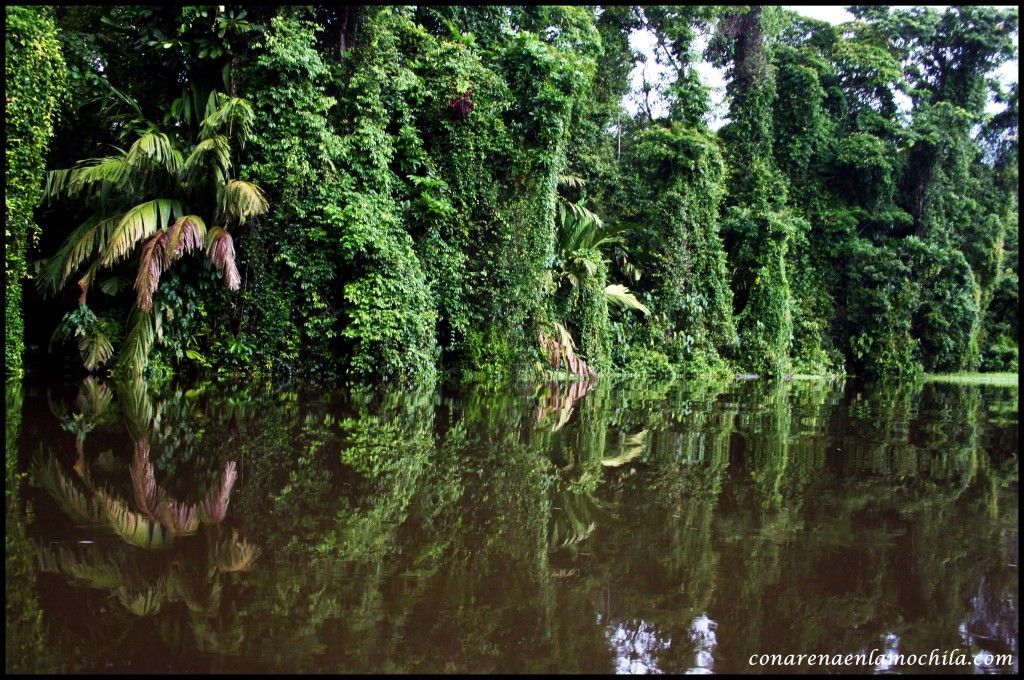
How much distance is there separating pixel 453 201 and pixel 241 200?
3.54 metres

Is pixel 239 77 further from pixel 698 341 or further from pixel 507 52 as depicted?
pixel 698 341

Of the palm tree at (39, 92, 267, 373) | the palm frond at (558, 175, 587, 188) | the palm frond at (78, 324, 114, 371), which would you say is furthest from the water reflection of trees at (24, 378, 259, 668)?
the palm frond at (558, 175, 587, 188)

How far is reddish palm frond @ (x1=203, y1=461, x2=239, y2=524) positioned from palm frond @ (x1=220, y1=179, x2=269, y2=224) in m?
5.76

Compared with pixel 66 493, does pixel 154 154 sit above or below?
above

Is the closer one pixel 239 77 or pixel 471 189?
→ pixel 239 77

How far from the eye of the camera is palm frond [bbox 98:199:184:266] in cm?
870

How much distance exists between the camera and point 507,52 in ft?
41.1

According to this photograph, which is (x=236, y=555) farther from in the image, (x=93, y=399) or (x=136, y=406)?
(x=93, y=399)

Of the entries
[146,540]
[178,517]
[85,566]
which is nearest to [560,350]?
[178,517]

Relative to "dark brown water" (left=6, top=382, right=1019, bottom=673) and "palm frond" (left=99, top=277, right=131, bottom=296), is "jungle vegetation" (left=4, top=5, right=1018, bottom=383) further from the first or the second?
"dark brown water" (left=6, top=382, right=1019, bottom=673)

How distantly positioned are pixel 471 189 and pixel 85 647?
34.3 ft

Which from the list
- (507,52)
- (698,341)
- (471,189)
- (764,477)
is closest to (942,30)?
(698,341)

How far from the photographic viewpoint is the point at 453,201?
467 inches

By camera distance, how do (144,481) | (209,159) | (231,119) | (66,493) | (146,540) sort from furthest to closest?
1. (231,119)
2. (209,159)
3. (144,481)
4. (66,493)
5. (146,540)
